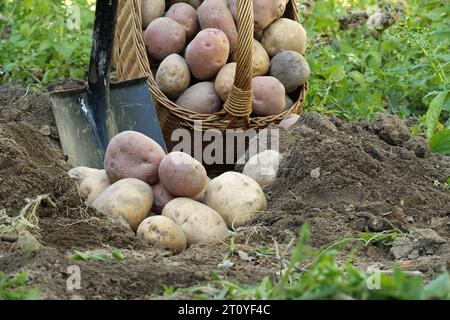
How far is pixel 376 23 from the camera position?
5.57m

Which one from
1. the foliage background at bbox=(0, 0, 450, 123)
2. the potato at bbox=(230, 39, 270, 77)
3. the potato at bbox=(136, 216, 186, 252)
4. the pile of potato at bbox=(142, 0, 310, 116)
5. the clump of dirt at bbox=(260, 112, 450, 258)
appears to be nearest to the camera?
the potato at bbox=(136, 216, 186, 252)

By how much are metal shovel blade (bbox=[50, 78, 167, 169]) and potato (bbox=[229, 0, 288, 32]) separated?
2.01ft

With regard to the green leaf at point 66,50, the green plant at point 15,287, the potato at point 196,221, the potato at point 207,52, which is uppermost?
the potato at point 207,52

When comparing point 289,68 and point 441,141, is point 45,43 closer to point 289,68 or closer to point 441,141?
point 289,68

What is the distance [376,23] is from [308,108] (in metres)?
0.94

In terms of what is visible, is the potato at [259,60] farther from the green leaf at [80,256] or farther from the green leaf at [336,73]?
the green leaf at [80,256]

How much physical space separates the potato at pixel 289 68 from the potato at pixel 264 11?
0.55 feet

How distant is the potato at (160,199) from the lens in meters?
3.40

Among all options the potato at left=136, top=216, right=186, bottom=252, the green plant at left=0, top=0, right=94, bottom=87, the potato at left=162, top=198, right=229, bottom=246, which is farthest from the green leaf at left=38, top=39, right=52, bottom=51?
the potato at left=136, top=216, right=186, bottom=252

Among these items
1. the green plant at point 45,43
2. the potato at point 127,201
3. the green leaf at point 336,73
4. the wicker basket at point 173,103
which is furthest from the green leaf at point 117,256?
the green leaf at point 336,73

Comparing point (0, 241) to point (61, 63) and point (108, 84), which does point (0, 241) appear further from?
point (61, 63)

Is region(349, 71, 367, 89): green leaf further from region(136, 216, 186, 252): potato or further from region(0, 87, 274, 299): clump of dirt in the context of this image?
region(136, 216, 186, 252): potato

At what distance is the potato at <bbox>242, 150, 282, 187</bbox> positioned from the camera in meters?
3.70

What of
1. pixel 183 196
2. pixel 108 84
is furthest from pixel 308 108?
pixel 183 196
